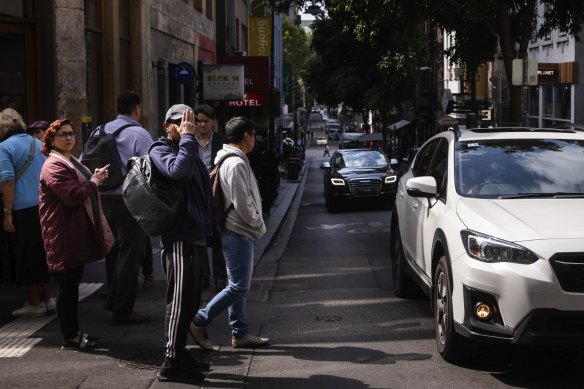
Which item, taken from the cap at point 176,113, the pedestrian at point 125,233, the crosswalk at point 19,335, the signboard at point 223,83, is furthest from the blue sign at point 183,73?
the cap at point 176,113

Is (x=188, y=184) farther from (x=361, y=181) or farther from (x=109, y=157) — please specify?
(x=361, y=181)

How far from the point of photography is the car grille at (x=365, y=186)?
76.2ft

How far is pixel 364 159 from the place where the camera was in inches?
991

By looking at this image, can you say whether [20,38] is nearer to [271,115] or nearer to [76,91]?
[76,91]

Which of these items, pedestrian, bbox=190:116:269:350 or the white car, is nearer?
the white car

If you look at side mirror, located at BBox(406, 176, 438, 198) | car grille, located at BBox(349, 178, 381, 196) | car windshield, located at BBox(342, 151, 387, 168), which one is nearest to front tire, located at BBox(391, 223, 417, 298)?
side mirror, located at BBox(406, 176, 438, 198)

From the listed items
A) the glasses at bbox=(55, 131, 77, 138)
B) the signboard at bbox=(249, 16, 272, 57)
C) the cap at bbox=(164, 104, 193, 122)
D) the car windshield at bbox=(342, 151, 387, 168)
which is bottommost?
the car windshield at bbox=(342, 151, 387, 168)

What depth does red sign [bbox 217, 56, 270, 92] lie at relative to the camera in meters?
28.6

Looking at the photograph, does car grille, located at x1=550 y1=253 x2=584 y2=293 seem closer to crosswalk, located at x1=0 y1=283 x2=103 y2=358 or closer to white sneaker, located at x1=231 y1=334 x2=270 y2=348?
white sneaker, located at x1=231 y1=334 x2=270 y2=348

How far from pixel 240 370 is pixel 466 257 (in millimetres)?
1724

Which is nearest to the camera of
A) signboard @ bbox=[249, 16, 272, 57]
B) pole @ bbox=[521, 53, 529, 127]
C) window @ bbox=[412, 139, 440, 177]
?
window @ bbox=[412, 139, 440, 177]

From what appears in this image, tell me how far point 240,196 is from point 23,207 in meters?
2.46

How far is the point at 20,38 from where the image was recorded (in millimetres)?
13188

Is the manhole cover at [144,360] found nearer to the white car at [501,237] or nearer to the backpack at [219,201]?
the backpack at [219,201]
